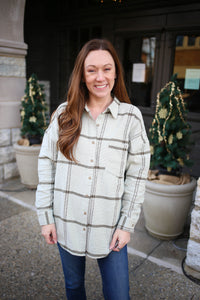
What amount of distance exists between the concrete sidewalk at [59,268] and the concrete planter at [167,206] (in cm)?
17

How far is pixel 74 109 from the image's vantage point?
61.2 inches

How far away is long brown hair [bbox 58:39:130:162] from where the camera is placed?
4.87ft

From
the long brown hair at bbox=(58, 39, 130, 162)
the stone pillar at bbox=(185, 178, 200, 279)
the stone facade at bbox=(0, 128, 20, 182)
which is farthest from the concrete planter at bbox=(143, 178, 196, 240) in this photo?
the stone facade at bbox=(0, 128, 20, 182)

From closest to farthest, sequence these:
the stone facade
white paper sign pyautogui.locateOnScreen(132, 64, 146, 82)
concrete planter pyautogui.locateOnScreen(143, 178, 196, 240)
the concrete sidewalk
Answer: the concrete sidewalk → concrete planter pyautogui.locateOnScreen(143, 178, 196, 240) → the stone facade → white paper sign pyautogui.locateOnScreen(132, 64, 146, 82)

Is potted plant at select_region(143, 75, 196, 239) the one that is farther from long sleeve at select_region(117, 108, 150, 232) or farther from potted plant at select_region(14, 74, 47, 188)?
potted plant at select_region(14, 74, 47, 188)

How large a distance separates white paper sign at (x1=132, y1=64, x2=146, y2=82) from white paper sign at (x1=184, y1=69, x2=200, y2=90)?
2.57 ft

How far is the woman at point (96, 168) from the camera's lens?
58.6 inches

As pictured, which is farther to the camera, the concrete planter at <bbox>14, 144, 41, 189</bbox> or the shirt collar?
the concrete planter at <bbox>14, 144, 41, 189</bbox>

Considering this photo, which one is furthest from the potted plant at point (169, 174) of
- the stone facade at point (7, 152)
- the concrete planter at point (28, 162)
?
the stone facade at point (7, 152)

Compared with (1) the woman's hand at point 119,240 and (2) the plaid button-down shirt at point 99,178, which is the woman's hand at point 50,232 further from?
(1) the woman's hand at point 119,240

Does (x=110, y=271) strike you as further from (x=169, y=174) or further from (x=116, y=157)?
(x=169, y=174)

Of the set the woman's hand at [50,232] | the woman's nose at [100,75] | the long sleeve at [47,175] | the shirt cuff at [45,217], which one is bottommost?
the woman's hand at [50,232]

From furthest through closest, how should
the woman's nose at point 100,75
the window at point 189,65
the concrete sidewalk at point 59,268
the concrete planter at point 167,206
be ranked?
the window at point 189,65
the concrete planter at point 167,206
the concrete sidewalk at point 59,268
the woman's nose at point 100,75

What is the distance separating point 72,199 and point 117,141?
43 centimetres
